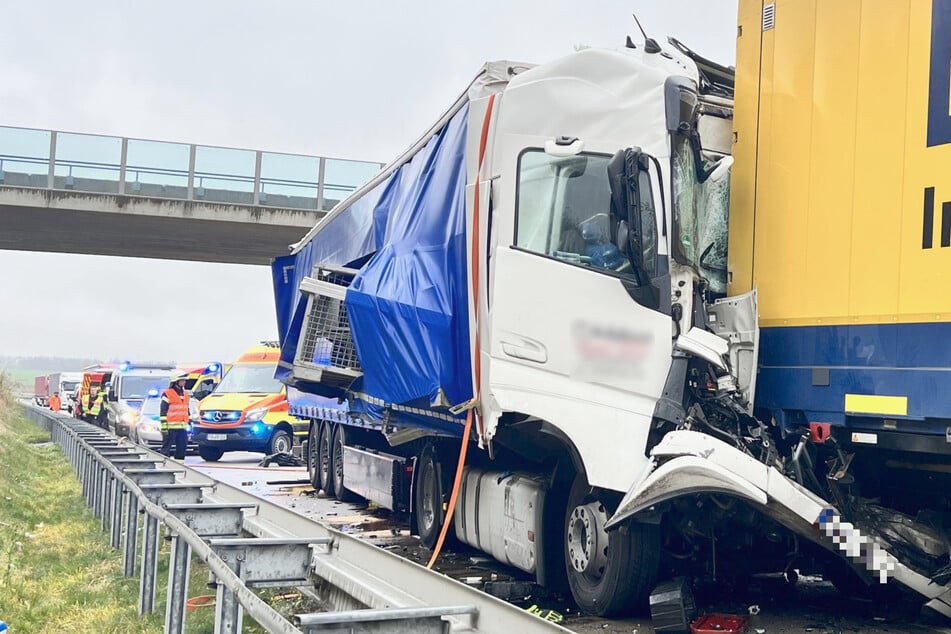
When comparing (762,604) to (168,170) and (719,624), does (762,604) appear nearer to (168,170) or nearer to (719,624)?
(719,624)

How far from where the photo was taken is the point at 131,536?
28.2 feet

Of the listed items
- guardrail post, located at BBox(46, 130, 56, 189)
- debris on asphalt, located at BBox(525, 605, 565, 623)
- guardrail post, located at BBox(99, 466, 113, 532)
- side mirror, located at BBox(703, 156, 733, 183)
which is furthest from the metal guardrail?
guardrail post, located at BBox(46, 130, 56, 189)

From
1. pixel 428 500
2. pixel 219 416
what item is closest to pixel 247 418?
pixel 219 416

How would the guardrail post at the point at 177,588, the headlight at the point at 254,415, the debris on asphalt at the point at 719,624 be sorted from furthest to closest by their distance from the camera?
the headlight at the point at 254,415, the debris on asphalt at the point at 719,624, the guardrail post at the point at 177,588

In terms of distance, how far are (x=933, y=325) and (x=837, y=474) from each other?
988 mm

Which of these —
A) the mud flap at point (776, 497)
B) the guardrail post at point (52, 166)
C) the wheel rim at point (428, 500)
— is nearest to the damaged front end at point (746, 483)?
the mud flap at point (776, 497)

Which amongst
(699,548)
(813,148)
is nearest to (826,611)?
(699,548)

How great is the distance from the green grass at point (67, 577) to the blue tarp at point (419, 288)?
1834 millimetres

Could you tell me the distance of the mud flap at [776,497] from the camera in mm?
5539

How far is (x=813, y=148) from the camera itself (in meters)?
6.12

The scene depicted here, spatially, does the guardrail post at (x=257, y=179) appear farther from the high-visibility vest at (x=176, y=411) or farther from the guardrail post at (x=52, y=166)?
the high-visibility vest at (x=176, y=411)

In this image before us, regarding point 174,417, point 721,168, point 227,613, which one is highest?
point 721,168

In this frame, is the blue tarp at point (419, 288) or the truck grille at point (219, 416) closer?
the blue tarp at point (419, 288)

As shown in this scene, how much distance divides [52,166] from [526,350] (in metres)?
23.0
